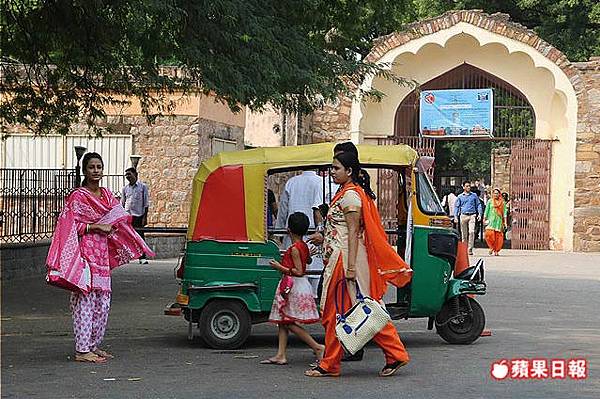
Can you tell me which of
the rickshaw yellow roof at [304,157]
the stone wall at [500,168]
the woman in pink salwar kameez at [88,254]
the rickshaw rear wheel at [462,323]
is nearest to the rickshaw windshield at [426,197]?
the rickshaw yellow roof at [304,157]

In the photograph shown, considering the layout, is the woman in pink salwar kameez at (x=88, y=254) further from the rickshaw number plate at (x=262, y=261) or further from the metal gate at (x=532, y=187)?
the metal gate at (x=532, y=187)

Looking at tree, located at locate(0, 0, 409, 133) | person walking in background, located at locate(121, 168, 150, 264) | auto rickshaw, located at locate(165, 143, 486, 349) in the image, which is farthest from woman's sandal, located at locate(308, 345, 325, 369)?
person walking in background, located at locate(121, 168, 150, 264)

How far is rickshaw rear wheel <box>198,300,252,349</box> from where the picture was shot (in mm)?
11055

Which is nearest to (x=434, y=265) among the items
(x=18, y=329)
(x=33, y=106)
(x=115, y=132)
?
(x=18, y=329)

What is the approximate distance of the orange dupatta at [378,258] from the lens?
923 centimetres

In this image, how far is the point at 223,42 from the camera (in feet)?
41.9

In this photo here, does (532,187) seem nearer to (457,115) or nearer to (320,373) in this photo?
(457,115)

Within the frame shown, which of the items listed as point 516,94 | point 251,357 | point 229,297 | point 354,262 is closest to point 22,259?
point 229,297

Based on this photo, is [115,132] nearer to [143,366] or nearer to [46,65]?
[46,65]

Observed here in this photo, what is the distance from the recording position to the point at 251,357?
34.6ft

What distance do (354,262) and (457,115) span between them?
911 inches

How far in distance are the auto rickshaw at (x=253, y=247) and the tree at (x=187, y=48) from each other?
1.89m

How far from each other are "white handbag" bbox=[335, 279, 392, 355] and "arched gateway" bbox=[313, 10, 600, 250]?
21.9m

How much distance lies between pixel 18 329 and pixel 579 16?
3239 cm
